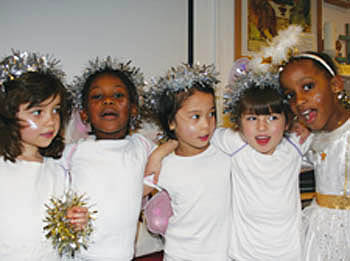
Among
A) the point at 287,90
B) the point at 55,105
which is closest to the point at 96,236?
the point at 55,105

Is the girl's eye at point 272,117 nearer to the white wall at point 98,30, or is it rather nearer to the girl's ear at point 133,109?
the girl's ear at point 133,109

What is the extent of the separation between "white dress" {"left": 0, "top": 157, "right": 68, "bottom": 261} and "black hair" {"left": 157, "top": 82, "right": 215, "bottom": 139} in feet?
2.32

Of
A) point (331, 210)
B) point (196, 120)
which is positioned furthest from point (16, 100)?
point (331, 210)

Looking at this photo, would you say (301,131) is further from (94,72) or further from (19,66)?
(19,66)

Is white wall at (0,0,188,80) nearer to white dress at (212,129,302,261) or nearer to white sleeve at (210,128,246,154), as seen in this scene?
white sleeve at (210,128,246,154)

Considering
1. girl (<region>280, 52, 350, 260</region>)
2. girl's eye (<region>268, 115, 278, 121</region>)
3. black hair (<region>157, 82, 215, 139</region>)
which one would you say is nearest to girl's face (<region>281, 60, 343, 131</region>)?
girl (<region>280, 52, 350, 260</region>)

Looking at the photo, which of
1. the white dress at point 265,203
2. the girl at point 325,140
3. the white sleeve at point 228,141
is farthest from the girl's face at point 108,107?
the girl at point 325,140

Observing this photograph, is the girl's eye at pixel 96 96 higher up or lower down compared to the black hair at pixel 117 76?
lower down

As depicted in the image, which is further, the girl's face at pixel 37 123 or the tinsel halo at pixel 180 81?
the tinsel halo at pixel 180 81

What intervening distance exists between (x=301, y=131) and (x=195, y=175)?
66 cm

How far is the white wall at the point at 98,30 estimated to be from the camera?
1.86 metres

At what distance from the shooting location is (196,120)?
5.49 ft

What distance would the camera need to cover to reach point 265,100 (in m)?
1.65

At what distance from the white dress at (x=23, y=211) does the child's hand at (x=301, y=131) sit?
4.40ft
